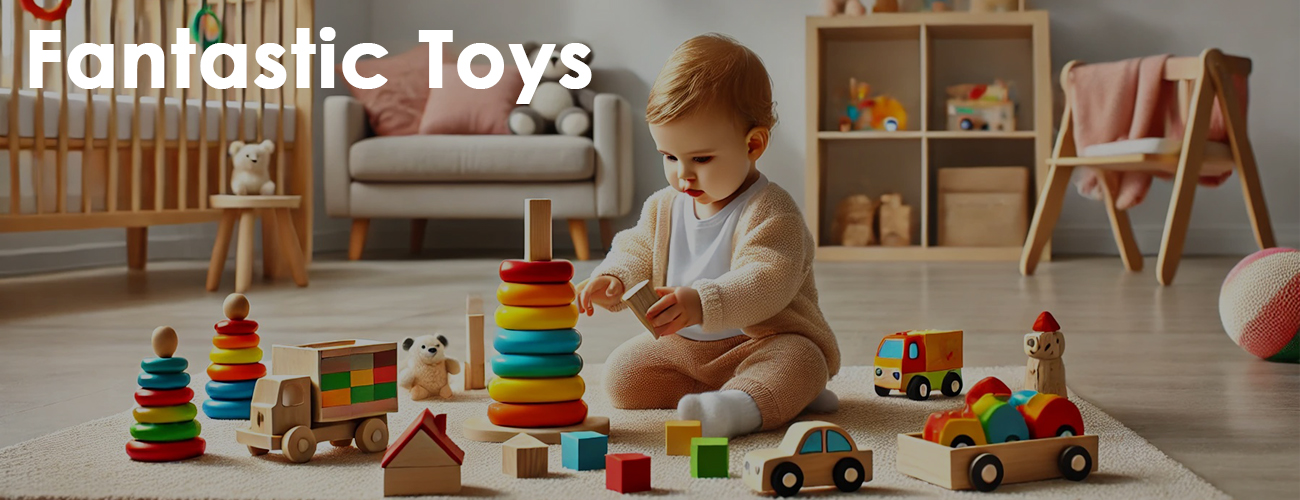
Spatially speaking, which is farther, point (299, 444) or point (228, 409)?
point (228, 409)

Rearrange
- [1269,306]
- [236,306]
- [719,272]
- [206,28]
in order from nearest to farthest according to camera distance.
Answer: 1. [236,306]
2. [719,272]
3. [1269,306]
4. [206,28]

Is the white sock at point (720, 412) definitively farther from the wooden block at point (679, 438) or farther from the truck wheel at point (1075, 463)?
the truck wheel at point (1075, 463)

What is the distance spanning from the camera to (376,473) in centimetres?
80

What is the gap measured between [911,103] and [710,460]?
3.15 metres

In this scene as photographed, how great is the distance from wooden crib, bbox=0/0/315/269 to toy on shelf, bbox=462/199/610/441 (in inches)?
61.3

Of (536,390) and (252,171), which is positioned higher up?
(252,171)

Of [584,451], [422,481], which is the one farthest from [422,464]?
[584,451]

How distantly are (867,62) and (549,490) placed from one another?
3.22 meters

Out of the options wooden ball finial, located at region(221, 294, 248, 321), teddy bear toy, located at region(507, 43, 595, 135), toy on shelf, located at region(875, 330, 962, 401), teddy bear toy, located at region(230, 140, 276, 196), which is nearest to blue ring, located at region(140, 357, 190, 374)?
wooden ball finial, located at region(221, 294, 248, 321)

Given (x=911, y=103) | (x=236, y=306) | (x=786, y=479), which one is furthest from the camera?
(x=911, y=103)

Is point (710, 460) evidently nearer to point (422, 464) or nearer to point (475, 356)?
point (422, 464)

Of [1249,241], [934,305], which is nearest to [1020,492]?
[934,305]

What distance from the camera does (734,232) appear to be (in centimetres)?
105

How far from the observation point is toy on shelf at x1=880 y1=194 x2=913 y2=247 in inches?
137
